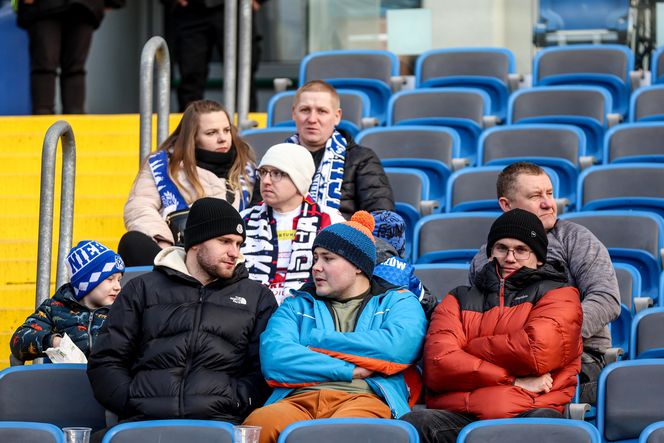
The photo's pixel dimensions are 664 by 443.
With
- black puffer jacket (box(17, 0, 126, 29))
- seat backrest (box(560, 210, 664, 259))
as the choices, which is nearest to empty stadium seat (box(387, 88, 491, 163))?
seat backrest (box(560, 210, 664, 259))

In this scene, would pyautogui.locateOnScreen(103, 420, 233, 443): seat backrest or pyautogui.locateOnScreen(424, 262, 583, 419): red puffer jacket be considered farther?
pyautogui.locateOnScreen(424, 262, 583, 419): red puffer jacket

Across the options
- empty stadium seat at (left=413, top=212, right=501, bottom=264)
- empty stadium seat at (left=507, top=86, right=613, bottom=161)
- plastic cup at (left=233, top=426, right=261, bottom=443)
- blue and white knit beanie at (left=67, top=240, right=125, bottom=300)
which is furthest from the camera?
empty stadium seat at (left=507, top=86, right=613, bottom=161)

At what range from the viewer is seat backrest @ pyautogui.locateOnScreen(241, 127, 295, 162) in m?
7.21

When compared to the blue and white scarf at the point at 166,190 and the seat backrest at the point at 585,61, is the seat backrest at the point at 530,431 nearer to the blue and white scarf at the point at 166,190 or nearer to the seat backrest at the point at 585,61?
the blue and white scarf at the point at 166,190

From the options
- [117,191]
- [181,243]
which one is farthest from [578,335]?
[117,191]

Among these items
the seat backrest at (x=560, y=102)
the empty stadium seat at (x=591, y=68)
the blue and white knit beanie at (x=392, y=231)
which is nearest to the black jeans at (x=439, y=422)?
the blue and white knit beanie at (x=392, y=231)

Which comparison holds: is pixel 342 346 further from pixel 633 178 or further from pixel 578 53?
pixel 578 53

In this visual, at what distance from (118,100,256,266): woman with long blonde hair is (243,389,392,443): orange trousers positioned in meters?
1.68

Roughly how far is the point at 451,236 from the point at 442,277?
534 mm

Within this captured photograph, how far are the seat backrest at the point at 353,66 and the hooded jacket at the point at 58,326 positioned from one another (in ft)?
11.6

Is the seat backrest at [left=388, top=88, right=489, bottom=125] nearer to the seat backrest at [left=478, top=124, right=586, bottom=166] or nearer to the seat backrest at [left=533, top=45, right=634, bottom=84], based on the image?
the seat backrest at [left=478, top=124, right=586, bottom=166]

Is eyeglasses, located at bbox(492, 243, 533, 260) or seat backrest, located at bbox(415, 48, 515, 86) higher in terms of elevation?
seat backrest, located at bbox(415, 48, 515, 86)

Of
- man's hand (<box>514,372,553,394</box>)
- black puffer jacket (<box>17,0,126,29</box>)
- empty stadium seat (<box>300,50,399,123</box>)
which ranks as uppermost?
black puffer jacket (<box>17,0,126,29</box>)

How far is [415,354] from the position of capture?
4715 mm
